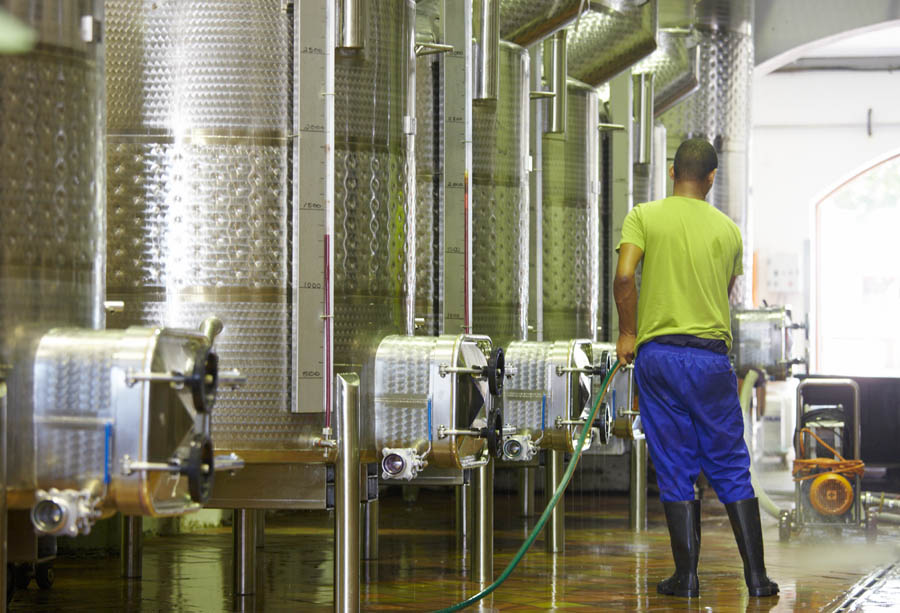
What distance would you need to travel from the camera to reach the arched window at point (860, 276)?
1842 centimetres

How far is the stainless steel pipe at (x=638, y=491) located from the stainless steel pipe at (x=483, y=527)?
208 centimetres

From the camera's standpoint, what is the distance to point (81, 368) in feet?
11.5

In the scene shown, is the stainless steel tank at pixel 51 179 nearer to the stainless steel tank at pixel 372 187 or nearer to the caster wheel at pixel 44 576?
the stainless steel tank at pixel 372 187

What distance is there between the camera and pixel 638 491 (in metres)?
8.09

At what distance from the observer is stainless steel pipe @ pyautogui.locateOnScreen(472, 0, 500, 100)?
589 cm

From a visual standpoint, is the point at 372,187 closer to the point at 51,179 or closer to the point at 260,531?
the point at 51,179

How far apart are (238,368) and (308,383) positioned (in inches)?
9.1

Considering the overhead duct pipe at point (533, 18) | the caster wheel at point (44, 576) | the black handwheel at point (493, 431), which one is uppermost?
the overhead duct pipe at point (533, 18)

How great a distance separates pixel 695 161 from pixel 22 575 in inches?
120

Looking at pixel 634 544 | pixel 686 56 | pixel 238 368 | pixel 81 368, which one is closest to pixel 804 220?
pixel 686 56

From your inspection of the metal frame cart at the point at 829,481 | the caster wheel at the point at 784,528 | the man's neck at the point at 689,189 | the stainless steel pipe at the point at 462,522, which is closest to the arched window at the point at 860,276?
the metal frame cart at the point at 829,481

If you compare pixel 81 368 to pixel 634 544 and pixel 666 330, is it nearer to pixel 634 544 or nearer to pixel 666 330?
pixel 666 330

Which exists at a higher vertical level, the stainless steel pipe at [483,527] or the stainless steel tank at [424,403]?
the stainless steel tank at [424,403]

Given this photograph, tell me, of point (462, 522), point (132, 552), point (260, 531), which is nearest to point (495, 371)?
point (132, 552)
